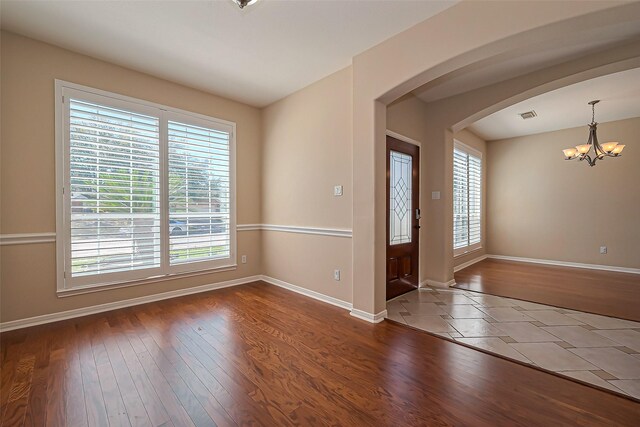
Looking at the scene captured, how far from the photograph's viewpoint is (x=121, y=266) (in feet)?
10.6

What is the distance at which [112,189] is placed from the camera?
313 cm

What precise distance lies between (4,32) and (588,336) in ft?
20.9

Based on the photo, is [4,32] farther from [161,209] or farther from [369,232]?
[369,232]

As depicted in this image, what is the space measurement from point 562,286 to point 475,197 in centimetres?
254

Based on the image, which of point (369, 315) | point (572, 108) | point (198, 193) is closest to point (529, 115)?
point (572, 108)

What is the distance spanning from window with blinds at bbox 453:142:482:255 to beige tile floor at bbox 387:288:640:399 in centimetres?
201

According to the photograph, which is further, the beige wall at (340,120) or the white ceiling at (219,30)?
the white ceiling at (219,30)

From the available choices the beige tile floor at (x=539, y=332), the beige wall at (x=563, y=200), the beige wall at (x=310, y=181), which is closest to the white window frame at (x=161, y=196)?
the beige wall at (x=310, y=181)

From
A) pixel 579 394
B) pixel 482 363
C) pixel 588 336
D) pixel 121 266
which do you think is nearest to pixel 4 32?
pixel 121 266

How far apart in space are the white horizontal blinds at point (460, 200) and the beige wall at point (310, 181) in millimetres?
2990

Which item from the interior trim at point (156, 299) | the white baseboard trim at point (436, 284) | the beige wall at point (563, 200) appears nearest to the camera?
the interior trim at point (156, 299)

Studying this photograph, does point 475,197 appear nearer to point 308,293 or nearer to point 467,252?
point 467,252

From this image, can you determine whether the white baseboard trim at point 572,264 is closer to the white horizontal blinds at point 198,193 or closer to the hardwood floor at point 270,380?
the hardwood floor at point 270,380

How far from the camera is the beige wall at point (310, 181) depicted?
3.39 metres
